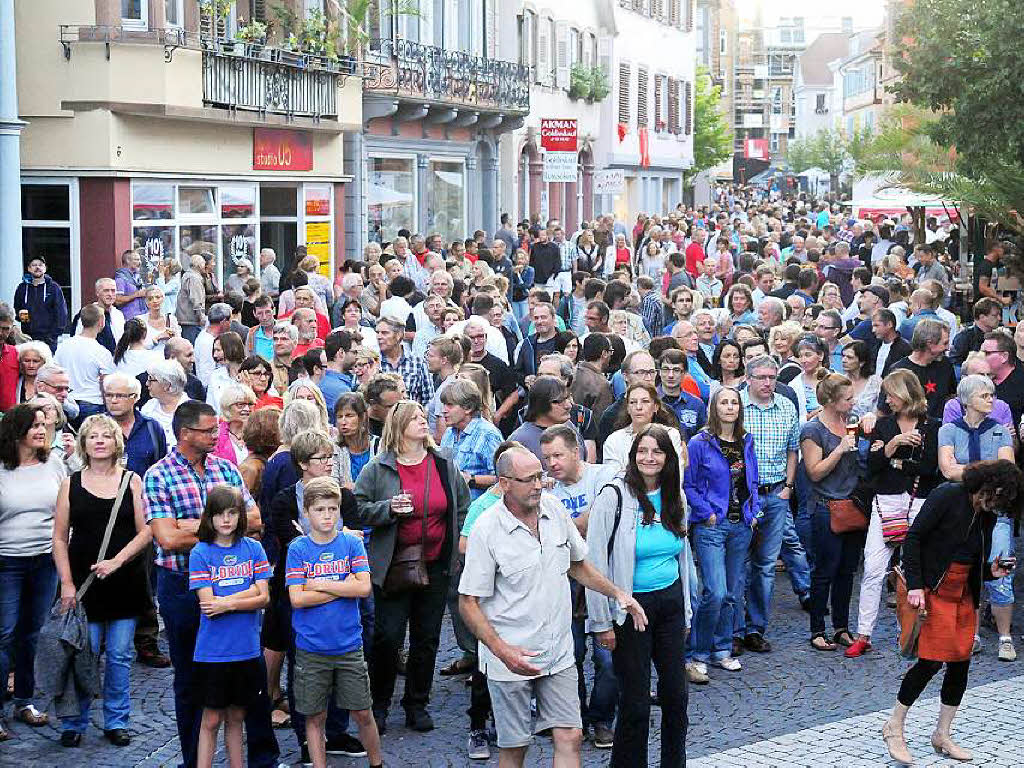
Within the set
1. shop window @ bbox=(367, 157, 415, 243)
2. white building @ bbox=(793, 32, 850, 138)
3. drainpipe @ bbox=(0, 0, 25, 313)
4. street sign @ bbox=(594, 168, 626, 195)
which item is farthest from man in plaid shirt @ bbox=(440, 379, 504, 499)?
white building @ bbox=(793, 32, 850, 138)

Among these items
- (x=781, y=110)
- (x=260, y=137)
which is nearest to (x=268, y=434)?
(x=260, y=137)

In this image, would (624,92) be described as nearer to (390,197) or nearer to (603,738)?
(390,197)

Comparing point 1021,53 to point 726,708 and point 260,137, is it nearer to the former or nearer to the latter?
point 726,708

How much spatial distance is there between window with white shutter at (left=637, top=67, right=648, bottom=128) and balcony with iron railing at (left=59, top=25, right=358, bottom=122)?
87.4 ft

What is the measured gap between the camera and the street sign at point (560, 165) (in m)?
27.0

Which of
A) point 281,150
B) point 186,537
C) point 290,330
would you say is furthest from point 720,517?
point 281,150

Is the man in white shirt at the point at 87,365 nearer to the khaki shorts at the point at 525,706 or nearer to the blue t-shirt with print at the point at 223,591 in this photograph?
the blue t-shirt with print at the point at 223,591

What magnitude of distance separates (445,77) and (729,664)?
23.6 metres

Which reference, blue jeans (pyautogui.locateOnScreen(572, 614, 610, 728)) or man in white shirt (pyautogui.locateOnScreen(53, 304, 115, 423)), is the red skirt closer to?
blue jeans (pyautogui.locateOnScreen(572, 614, 610, 728))

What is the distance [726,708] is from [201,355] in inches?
240

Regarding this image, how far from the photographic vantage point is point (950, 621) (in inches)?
327

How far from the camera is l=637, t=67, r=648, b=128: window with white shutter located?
51.9 meters

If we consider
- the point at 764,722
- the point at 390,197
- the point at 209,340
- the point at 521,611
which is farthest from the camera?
the point at 390,197

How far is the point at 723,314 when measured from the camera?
50.0 feet
